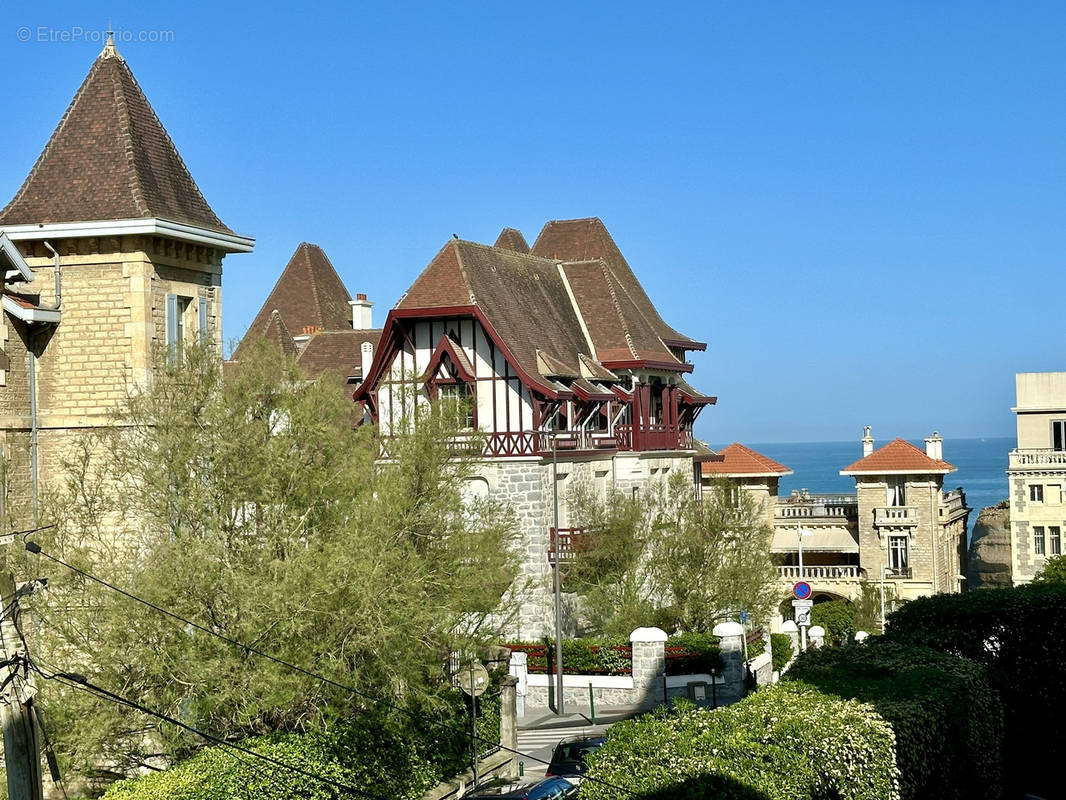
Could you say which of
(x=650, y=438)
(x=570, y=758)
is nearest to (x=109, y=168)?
(x=570, y=758)

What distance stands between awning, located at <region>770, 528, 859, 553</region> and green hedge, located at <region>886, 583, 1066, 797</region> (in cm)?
3742

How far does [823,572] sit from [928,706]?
4281 cm

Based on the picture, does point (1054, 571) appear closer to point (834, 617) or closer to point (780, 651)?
point (834, 617)

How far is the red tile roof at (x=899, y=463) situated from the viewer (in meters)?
59.8

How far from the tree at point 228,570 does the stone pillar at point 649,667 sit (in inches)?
495

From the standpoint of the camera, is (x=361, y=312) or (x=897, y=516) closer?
(x=361, y=312)

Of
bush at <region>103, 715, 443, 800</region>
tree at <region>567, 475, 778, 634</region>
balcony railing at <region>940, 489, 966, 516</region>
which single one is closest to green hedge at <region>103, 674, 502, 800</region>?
bush at <region>103, 715, 443, 800</region>

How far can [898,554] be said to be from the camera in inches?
2368

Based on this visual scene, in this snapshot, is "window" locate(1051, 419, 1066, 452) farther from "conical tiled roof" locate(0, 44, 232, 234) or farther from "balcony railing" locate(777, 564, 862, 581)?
"conical tiled roof" locate(0, 44, 232, 234)

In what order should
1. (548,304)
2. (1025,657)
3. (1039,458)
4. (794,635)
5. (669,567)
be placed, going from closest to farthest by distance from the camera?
(1025,657), (669,567), (794,635), (548,304), (1039,458)

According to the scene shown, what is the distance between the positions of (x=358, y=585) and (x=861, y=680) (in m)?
7.00

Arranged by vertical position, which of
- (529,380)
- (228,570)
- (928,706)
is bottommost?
(928,706)

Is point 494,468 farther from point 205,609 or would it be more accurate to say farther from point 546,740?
point 205,609

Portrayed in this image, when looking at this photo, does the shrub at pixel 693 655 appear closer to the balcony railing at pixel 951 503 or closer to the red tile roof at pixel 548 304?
the red tile roof at pixel 548 304
